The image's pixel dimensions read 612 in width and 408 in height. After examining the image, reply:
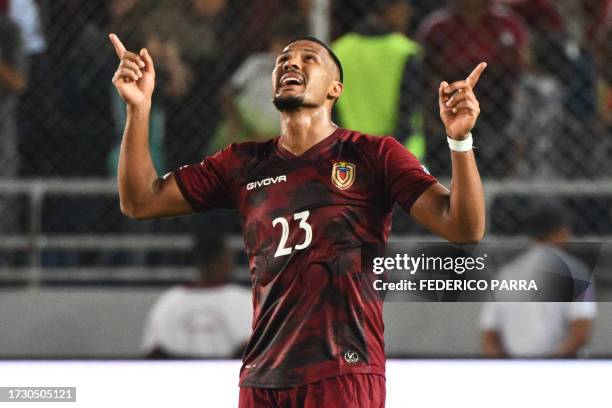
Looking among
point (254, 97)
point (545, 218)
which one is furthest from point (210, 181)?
point (254, 97)

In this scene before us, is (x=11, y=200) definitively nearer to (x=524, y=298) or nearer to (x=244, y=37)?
(x=244, y=37)

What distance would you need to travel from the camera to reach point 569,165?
21.7 feet

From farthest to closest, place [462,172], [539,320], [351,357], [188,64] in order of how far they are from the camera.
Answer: [188,64] → [539,320] → [351,357] → [462,172]

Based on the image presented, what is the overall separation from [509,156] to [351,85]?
3.08ft

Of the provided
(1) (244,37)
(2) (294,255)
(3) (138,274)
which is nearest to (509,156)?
(1) (244,37)

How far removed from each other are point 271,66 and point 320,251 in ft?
10.8

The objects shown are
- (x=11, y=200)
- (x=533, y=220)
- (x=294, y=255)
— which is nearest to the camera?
(x=294, y=255)

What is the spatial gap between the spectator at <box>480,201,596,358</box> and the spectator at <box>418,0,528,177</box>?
828 millimetres

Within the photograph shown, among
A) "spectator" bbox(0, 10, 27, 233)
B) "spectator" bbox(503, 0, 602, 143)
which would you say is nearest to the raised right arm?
"spectator" bbox(0, 10, 27, 233)

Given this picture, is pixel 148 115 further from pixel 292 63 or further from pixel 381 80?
pixel 381 80

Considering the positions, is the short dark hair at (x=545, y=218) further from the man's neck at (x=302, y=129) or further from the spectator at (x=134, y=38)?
the man's neck at (x=302, y=129)

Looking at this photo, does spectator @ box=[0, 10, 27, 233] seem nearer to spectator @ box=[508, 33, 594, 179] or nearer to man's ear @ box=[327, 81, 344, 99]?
spectator @ box=[508, 33, 594, 179]

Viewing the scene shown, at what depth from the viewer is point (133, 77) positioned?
12.6 feet

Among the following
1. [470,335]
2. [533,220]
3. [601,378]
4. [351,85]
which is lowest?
[601,378]
